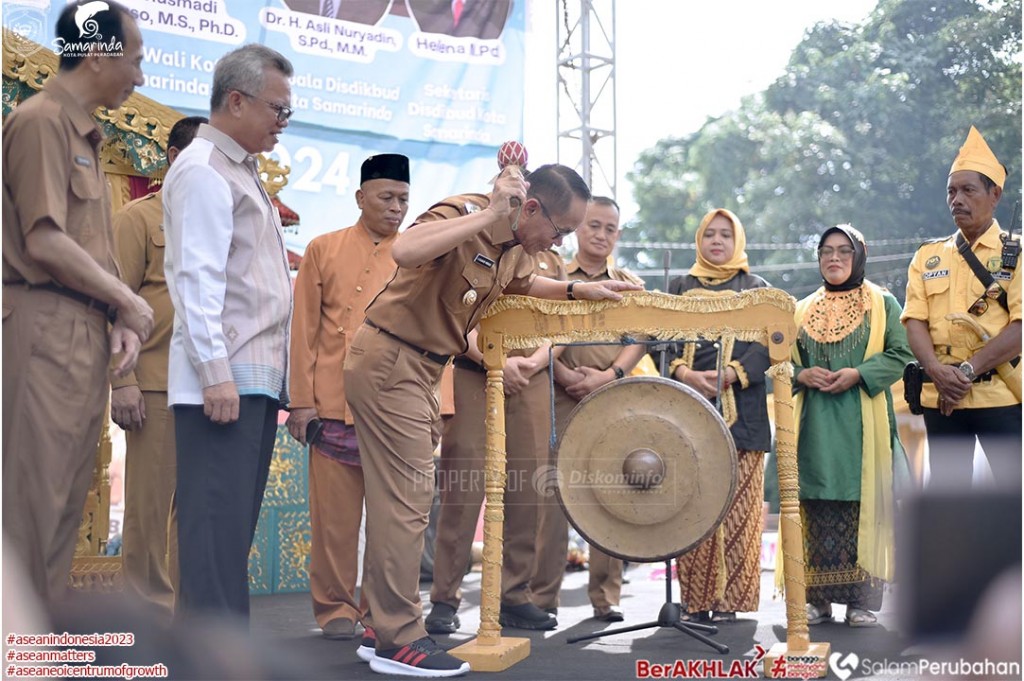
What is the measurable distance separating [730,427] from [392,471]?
5.71ft

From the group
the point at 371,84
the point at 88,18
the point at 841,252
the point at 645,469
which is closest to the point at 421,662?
the point at 645,469

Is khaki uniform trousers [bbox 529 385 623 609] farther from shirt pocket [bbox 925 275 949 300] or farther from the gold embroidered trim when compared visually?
shirt pocket [bbox 925 275 949 300]

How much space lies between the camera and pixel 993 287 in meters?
3.91

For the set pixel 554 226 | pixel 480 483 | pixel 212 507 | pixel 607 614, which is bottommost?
pixel 607 614

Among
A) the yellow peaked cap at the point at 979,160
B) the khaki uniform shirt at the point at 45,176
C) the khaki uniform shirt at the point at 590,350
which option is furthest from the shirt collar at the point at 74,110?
the yellow peaked cap at the point at 979,160

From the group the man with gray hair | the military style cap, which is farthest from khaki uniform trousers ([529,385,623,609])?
the man with gray hair

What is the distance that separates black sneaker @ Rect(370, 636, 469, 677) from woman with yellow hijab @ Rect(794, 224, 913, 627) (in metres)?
1.78

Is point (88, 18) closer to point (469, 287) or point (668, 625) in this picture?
point (469, 287)

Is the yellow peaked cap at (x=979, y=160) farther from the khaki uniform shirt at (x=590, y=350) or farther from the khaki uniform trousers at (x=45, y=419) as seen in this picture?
the khaki uniform trousers at (x=45, y=419)

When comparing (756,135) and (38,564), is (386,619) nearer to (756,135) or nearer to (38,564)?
(38,564)

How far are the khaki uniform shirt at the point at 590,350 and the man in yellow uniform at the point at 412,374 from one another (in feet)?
4.49

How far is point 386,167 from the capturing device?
13.9 feet

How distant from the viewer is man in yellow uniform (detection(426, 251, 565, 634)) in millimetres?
4449

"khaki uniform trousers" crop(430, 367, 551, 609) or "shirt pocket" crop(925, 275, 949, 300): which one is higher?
"shirt pocket" crop(925, 275, 949, 300)
